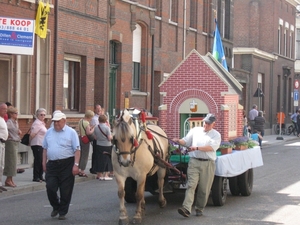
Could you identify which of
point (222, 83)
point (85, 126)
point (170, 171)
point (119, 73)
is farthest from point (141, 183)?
point (119, 73)

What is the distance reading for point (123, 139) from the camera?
39.0 ft

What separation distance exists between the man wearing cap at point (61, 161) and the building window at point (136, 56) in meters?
18.7

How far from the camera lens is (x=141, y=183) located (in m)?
12.3

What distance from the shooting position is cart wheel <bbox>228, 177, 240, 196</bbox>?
15750 mm

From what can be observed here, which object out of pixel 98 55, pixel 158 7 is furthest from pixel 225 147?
pixel 158 7

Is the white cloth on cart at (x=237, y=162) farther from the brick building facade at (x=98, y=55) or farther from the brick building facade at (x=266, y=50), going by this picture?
the brick building facade at (x=266, y=50)

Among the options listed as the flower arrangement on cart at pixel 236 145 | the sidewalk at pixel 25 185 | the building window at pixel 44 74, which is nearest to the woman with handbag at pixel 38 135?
the sidewalk at pixel 25 185

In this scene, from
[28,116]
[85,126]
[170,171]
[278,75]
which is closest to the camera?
[170,171]

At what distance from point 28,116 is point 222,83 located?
28.2ft

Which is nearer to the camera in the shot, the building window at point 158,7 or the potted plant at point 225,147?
the potted plant at point 225,147

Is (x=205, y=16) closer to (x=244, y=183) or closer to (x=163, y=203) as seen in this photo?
(x=244, y=183)

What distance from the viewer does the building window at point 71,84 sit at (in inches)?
1030

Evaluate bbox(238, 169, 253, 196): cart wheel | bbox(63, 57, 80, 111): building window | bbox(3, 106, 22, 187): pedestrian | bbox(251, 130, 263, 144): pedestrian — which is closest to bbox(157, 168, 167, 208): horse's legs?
bbox(238, 169, 253, 196): cart wheel

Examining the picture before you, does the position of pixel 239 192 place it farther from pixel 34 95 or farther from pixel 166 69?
pixel 166 69
